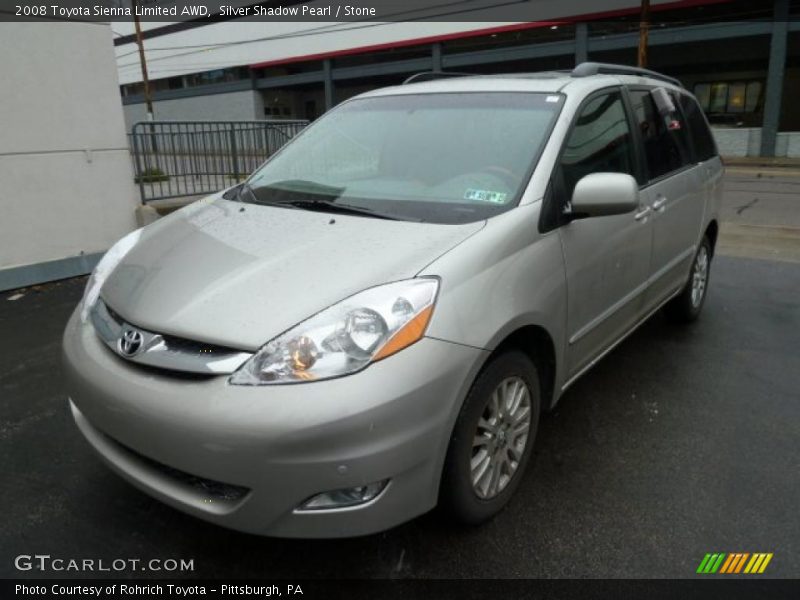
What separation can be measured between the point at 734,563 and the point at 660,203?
6.74 feet

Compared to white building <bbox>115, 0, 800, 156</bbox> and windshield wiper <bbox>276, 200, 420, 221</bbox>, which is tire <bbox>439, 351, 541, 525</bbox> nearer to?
windshield wiper <bbox>276, 200, 420, 221</bbox>

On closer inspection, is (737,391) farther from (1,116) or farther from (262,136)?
(262,136)

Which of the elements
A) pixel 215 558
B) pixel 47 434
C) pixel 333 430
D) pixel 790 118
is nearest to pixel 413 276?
pixel 333 430

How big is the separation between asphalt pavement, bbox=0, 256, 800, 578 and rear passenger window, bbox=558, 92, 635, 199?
1.30 meters

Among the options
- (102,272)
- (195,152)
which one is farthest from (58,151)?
(102,272)

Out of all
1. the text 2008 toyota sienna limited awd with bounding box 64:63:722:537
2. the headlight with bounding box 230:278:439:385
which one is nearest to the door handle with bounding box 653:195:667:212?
the text 2008 toyota sienna limited awd with bounding box 64:63:722:537

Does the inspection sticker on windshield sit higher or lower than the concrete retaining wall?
higher

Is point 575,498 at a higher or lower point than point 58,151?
lower

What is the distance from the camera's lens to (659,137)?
3900mm

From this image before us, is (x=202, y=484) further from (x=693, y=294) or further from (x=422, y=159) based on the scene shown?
(x=693, y=294)

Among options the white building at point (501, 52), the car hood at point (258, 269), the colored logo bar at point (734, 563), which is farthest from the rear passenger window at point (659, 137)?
the white building at point (501, 52)

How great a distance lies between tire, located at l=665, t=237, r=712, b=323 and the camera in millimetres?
4664

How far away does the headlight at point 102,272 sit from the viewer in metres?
2.65

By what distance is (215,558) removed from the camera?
2371 mm
